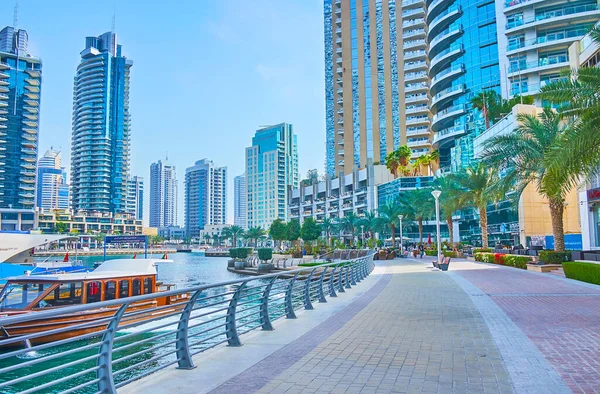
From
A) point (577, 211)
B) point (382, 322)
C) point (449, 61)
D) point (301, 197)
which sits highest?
point (449, 61)

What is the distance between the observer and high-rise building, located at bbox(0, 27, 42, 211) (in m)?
142

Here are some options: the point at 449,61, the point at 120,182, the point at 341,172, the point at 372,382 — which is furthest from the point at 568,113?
the point at 120,182

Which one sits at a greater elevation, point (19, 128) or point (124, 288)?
point (19, 128)

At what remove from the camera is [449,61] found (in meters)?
82.7

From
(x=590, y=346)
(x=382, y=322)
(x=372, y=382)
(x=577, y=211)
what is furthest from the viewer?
(x=577, y=211)

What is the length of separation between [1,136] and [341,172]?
9602 cm

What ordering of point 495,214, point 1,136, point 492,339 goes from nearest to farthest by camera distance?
1. point 492,339
2. point 495,214
3. point 1,136

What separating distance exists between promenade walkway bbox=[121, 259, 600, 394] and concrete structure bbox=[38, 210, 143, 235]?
167242 millimetres

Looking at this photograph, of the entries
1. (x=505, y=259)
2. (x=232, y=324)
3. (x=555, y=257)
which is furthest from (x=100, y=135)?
(x=232, y=324)

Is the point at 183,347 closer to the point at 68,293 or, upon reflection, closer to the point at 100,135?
the point at 68,293

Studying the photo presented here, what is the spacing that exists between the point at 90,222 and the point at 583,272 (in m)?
175

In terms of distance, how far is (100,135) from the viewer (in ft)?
603

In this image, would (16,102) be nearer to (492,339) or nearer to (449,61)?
(449,61)

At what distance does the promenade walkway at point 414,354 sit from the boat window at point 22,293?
36.0ft
